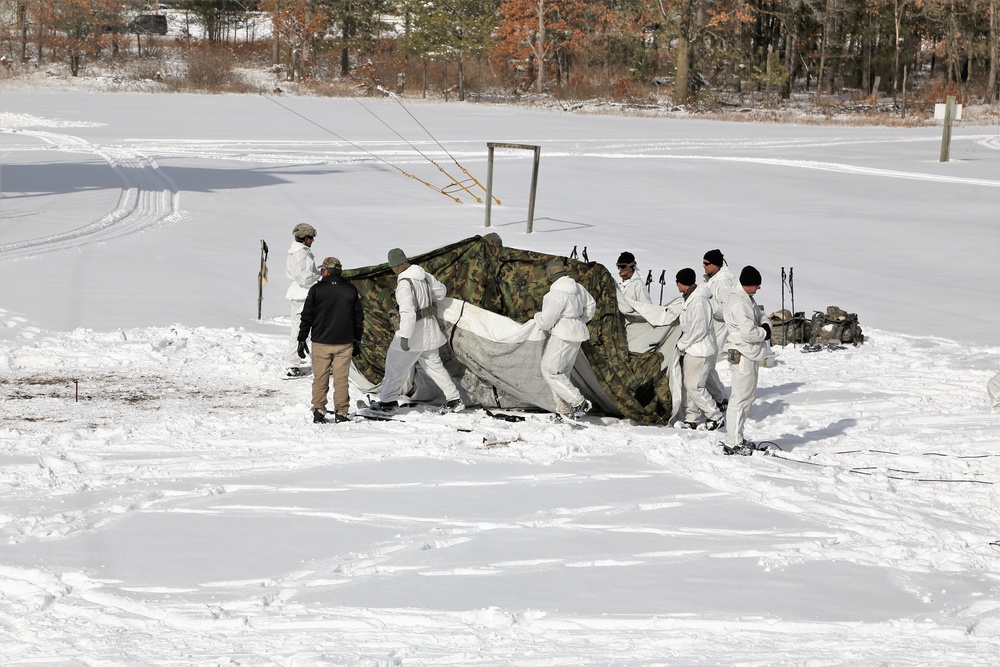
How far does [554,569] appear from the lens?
669 cm

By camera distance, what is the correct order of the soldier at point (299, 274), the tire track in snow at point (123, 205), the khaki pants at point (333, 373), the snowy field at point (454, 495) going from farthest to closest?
the tire track in snow at point (123, 205) → the soldier at point (299, 274) → the khaki pants at point (333, 373) → the snowy field at point (454, 495)

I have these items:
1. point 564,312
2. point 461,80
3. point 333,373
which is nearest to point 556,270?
point 564,312

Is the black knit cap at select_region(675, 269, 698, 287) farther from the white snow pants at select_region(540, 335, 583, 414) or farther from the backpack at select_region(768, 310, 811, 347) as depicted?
the backpack at select_region(768, 310, 811, 347)

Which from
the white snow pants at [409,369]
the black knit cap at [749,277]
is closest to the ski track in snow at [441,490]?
the white snow pants at [409,369]

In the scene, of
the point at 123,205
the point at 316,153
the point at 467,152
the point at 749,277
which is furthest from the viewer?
the point at 467,152

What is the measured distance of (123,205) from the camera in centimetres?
2211

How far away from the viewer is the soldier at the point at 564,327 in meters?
9.65

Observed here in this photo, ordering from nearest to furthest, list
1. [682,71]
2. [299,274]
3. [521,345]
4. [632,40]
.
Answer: [521,345] < [299,274] < [682,71] < [632,40]

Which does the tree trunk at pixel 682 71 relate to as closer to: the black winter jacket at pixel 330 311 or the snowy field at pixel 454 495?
the snowy field at pixel 454 495

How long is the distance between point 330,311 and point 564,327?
2010 mm

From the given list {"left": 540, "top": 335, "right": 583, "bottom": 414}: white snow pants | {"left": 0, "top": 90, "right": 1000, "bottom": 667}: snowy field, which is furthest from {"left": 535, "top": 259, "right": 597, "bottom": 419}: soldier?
{"left": 0, "top": 90, "right": 1000, "bottom": 667}: snowy field

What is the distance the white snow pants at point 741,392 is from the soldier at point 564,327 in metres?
1.33

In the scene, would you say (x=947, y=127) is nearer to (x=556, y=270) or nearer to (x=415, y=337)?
(x=556, y=270)

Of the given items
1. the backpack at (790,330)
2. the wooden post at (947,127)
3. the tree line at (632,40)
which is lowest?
the backpack at (790,330)
